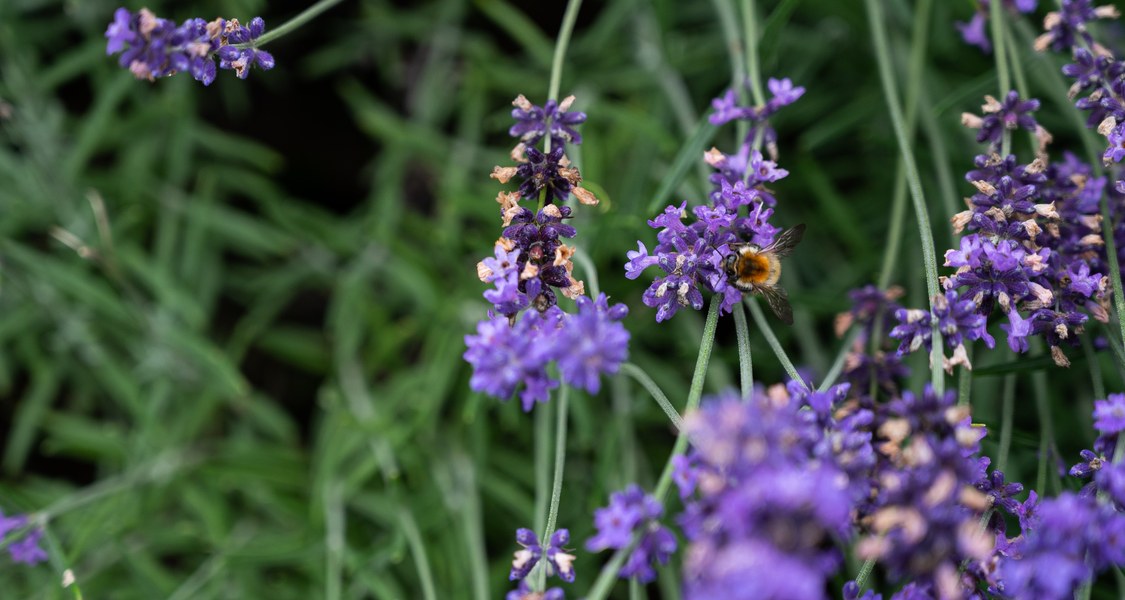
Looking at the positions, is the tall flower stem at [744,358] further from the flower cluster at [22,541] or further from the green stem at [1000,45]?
the flower cluster at [22,541]

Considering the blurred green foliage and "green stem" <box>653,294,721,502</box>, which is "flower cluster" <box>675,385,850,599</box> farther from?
the blurred green foliage

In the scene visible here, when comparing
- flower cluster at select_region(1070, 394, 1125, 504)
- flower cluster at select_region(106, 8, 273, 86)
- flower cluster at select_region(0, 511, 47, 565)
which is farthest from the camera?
flower cluster at select_region(0, 511, 47, 565)

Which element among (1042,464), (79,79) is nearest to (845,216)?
(1042,464)

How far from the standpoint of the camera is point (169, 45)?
928mm

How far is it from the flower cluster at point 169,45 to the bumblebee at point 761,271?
0.55 meters

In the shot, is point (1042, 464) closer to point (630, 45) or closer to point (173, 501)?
point (630, 45)

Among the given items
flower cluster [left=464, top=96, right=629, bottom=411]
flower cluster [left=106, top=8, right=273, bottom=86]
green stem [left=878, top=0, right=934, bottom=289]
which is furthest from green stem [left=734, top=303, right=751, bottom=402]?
flower cluster [left=106, top=8, right=273, bottom=86]

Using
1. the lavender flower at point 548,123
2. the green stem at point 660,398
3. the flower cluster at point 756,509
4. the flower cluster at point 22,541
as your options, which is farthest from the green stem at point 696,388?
the flower cluster at point 22,541

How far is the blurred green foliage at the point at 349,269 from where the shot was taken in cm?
155

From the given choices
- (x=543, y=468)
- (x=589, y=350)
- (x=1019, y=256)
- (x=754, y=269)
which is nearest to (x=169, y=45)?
(x=589, y=350)

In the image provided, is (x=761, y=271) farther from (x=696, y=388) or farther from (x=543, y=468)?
(x=543, y=468)

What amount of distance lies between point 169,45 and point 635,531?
666 millimetres

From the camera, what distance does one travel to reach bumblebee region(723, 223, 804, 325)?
96cm

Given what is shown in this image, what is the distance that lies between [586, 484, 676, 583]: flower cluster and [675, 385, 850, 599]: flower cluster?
0.07m
